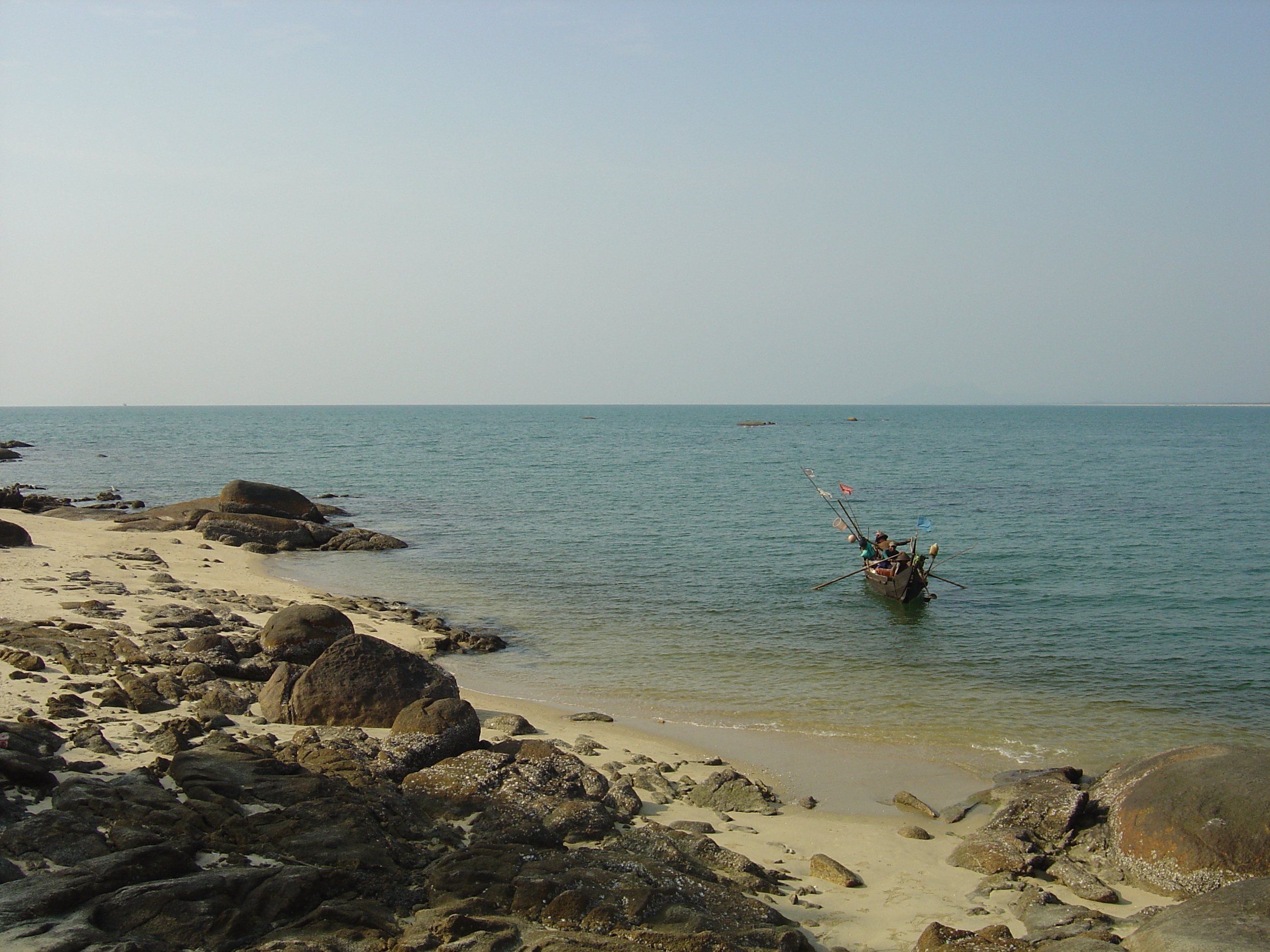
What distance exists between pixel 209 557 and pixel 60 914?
802 inches

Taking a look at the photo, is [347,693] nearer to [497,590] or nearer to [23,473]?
[497,590]

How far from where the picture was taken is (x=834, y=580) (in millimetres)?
24625

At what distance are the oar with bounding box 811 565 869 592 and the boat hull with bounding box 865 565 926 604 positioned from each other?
1092mm

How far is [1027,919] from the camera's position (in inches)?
302

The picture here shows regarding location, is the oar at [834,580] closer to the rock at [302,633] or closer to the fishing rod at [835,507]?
the fishing rod at [835,507]

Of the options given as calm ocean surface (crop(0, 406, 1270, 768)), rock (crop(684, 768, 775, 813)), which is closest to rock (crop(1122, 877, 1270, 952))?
rock (crop(684, 768, 775, 813))

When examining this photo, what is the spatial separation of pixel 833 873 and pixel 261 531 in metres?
24.1

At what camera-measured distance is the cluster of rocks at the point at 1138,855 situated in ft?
22.2

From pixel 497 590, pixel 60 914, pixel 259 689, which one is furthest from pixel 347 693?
pixel 497 590

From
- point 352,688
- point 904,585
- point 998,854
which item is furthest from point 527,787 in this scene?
point 904,585

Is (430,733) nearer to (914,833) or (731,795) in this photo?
(731,795)

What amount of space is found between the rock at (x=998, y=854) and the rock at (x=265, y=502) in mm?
25793

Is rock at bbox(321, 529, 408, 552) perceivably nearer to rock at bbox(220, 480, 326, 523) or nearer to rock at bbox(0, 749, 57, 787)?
rock at bbox(220, 480, 326, 523)

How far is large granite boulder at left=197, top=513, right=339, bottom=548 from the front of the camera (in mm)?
27359
